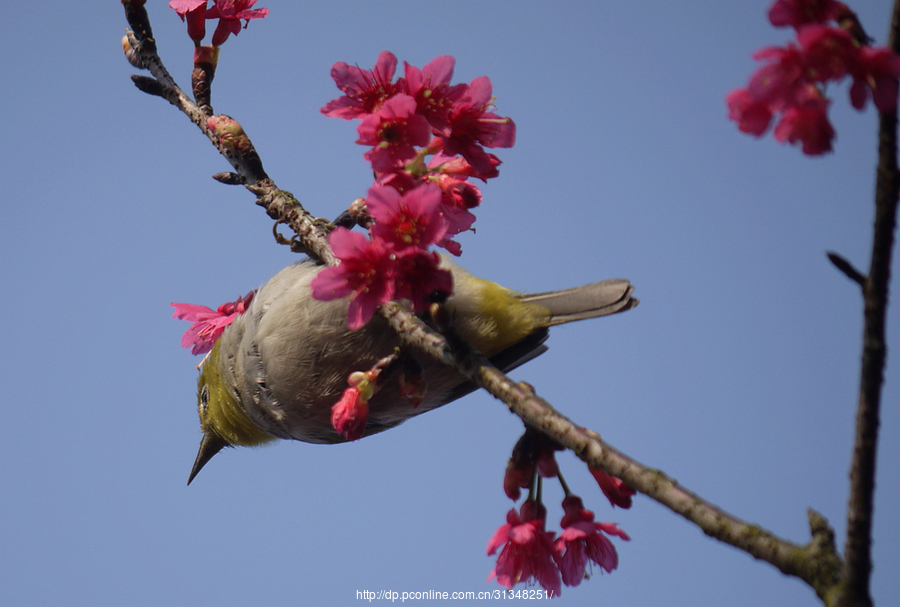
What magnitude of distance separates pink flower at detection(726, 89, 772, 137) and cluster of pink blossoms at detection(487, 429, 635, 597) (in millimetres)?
1433

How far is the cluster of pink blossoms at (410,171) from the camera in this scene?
2162 millimetres

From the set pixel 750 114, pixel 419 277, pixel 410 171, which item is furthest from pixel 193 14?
pixel 750 114

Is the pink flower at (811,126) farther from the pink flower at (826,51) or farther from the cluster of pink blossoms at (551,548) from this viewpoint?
the cluster of pink blossoms at (551,548)

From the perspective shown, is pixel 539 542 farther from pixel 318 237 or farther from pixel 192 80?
pixel 192 80

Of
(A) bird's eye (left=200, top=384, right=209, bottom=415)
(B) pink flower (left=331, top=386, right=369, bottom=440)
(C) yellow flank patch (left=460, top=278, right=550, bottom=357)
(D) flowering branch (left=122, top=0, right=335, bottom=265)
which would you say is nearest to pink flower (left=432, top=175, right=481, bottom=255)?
(D) flowering branch (left=122, top=0, right=335, bottom=265)

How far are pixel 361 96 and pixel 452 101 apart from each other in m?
0.34

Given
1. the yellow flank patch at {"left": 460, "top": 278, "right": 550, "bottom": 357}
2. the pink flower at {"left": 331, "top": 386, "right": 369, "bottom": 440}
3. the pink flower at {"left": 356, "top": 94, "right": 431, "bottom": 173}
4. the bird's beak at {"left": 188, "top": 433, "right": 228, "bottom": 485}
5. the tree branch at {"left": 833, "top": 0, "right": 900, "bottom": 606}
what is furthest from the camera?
the bird's beak at {"left": 188, "top": 433, "right": 228, "bottom": 485}

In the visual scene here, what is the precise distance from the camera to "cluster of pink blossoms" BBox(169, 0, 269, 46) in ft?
11.2

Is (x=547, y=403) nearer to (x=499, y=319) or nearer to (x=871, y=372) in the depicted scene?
(x=871, y=372)

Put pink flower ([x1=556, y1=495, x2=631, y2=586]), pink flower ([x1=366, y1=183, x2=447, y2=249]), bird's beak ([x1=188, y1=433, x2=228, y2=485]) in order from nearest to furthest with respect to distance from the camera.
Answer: pink flower ([x1=366, y1=183, x2=447, y2=249]) → pink flower ([x1=556, y1=495, x2=631, y2=586]) → bird's beak ([x1=188, y1=433, x2=228, y2=485])

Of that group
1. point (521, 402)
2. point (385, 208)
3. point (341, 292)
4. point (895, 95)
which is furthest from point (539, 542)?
point (895, 95)

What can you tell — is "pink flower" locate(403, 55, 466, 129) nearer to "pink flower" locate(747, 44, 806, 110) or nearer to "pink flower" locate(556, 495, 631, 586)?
"pink flower" locate(747, 44, 806, 110)

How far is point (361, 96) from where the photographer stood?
256 centimetres

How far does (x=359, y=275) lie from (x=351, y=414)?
1.98ft
